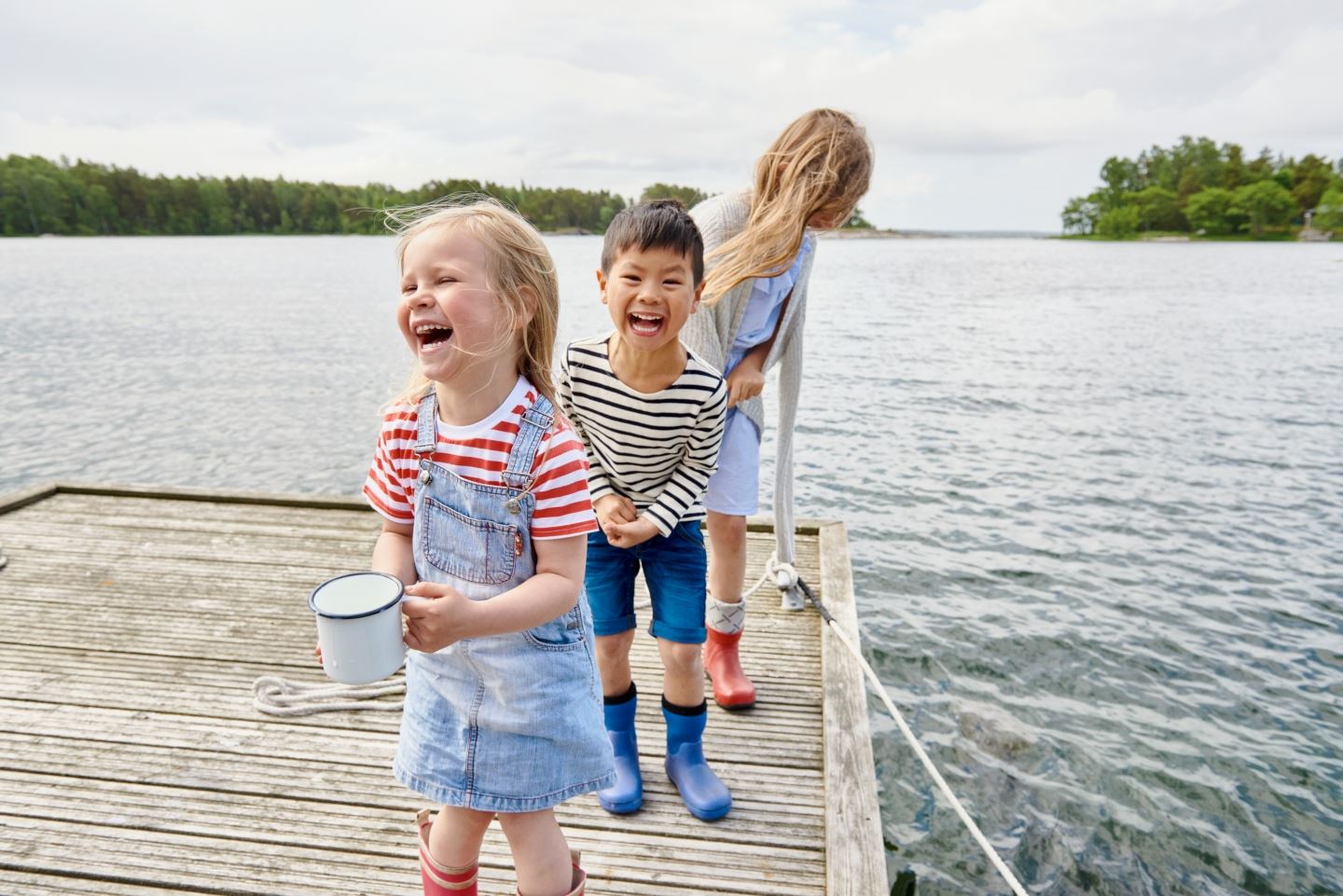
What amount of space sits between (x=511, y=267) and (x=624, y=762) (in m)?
1.76

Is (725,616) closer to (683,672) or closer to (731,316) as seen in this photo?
(683,672)

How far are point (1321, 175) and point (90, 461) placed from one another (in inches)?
4924

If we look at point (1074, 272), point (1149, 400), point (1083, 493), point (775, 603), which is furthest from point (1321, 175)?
point (775, 603)

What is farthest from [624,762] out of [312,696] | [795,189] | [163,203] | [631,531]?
[163,203]

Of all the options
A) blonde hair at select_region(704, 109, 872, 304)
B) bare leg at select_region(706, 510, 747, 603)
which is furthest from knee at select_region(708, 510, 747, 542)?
blonde hair at select_region(704, 109, 872, 304)

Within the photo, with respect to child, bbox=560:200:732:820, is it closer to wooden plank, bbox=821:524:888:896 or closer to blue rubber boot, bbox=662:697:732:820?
blue rubber boot, bbox=662:697:732:820

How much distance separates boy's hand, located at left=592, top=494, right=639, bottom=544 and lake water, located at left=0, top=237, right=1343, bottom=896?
2.63 m

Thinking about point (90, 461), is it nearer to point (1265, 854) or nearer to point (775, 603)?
point (775, 603)

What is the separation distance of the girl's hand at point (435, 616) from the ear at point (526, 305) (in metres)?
0.55

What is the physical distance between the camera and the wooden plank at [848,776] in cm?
241

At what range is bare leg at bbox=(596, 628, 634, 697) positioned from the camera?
104 inches

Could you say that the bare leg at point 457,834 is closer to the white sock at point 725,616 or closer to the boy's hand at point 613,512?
the boy's hand at point 613,512

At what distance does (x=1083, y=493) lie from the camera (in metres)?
9.56

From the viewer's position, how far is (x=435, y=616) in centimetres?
147
